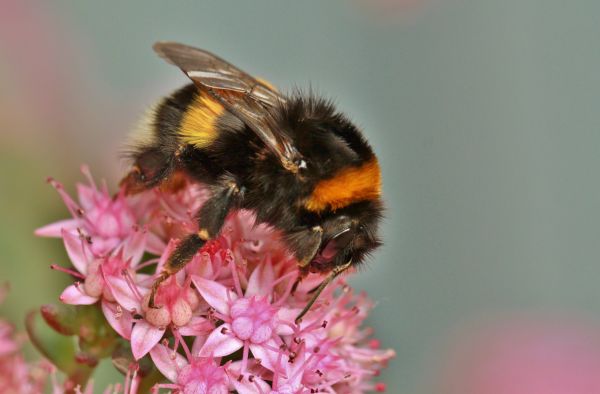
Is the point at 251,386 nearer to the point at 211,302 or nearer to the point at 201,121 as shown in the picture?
the point at 211,302

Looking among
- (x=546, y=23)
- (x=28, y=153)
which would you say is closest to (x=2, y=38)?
(x=28, y=153)

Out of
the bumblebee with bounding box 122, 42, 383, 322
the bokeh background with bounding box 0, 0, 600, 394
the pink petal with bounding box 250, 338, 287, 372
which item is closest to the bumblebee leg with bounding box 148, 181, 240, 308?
the bumblebee with bounding box 122, 42, 383, 322

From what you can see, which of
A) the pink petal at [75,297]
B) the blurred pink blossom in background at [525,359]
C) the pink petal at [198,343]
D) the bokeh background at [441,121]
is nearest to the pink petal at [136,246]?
the pink petal at [75,297]

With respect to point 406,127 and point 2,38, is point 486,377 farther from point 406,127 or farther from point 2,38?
point 2,38

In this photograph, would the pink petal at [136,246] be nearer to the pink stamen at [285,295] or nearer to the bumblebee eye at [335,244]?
the pink stamen at [285,295]

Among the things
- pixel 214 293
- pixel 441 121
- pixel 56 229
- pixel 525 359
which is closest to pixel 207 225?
pixel 214 293
